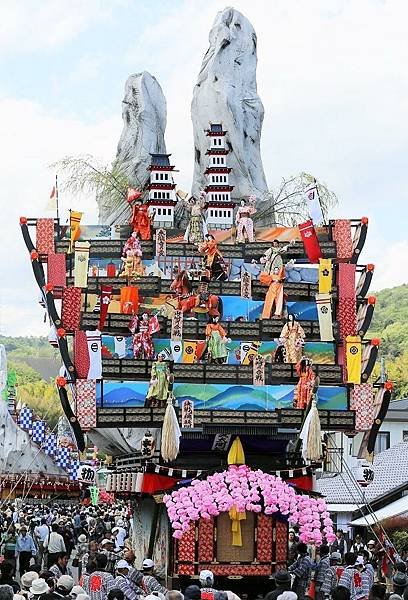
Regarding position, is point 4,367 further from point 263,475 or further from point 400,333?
point 263,475

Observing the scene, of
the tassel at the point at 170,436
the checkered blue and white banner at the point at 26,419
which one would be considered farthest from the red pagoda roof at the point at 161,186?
the checkered blue and white banner at the point at 26,419

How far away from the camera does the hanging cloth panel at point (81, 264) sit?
30.7 m

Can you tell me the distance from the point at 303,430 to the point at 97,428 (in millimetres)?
4539

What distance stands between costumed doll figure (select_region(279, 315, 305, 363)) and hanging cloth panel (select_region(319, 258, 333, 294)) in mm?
1608

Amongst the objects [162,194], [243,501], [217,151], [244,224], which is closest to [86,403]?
[243,501]

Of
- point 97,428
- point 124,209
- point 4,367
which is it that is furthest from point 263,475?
point 4,367

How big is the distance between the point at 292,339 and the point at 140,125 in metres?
15.3

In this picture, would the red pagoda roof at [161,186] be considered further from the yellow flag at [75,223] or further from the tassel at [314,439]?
the tassel at [314,439]

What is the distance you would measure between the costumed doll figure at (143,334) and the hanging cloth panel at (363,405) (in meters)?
4.72

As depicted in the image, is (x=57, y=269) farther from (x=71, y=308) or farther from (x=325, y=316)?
→ (x=325, y=316)

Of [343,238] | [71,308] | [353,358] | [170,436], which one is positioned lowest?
[170,436]

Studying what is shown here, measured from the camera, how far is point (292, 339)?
1153 inches

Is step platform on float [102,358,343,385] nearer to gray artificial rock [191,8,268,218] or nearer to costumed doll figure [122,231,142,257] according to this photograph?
costumed doll figure [122,231,142,257]

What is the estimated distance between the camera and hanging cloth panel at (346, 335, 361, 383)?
95.2 feet
